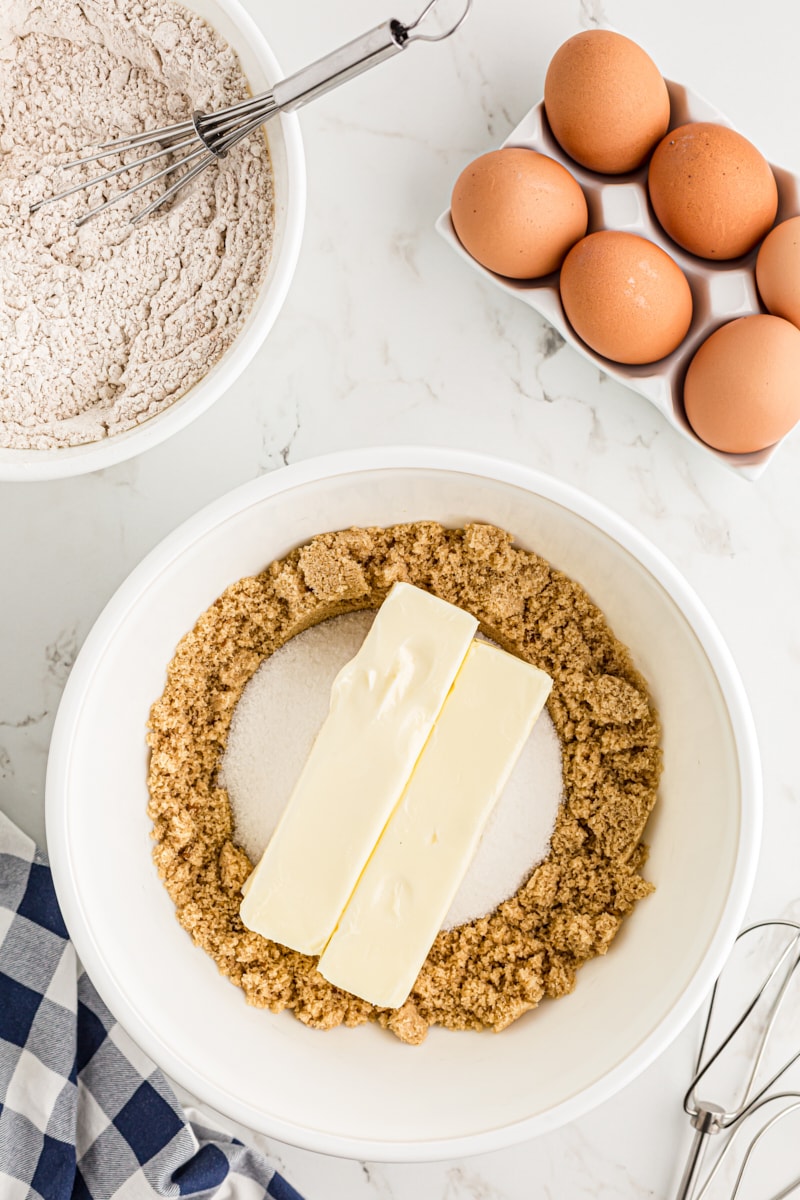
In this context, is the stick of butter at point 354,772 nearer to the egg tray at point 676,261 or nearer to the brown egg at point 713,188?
the egg tray at point 676,261

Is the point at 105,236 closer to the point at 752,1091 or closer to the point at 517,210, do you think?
the point at 517,210

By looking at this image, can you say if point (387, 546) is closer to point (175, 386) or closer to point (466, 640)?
point (466, 640)

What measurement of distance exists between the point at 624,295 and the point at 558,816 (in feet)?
1.78

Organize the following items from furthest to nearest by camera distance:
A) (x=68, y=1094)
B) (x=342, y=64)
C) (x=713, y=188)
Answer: (x=68, y=1094)
(x=713, y=188)
(x=342, y=64)

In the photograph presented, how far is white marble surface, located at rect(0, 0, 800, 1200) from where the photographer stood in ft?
3.39

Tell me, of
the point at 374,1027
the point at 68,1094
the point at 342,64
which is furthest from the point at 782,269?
the point at 68,1094

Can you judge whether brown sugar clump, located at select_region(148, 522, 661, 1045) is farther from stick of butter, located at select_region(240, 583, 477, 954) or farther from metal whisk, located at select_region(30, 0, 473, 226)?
metal whisk, located at select_region(30, 0, 473, 226)

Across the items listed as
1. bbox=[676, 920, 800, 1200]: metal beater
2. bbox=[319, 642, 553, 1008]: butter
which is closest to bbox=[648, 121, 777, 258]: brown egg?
bbox=[319, 642, 553, 1008]: butter

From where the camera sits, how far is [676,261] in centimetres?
99

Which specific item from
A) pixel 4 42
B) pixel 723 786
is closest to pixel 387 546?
pixel 723 786

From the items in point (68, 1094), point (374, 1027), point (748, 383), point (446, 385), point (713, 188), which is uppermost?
point (713, 188)

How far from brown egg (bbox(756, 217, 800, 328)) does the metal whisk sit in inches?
14.6

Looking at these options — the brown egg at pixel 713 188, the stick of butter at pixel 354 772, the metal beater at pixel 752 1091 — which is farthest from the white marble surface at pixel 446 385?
the stick of butter at pixel 354 772

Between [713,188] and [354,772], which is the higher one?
[713,188]
